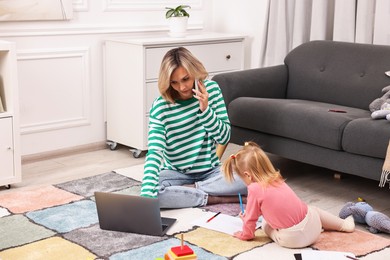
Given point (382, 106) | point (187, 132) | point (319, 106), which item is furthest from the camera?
point (319, 106)

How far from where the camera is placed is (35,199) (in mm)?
3312

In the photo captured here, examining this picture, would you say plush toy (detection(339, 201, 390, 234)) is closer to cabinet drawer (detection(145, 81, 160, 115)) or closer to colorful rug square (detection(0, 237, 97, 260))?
colorful rug square (detection(0, 237, 97, 260))

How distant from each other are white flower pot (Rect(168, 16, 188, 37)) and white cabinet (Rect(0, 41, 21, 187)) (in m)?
1.33

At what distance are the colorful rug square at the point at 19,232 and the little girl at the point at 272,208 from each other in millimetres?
819

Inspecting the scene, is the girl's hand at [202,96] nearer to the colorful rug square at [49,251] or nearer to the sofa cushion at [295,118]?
the sofa cushion at [295,118]

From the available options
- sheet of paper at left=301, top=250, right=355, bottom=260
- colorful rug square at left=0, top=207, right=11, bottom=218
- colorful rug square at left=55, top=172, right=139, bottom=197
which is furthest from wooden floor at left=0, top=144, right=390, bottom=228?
sheet of paper at left=301, top=250, right=355, bottom=260

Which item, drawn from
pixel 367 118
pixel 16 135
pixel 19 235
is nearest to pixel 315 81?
pixel 367 118

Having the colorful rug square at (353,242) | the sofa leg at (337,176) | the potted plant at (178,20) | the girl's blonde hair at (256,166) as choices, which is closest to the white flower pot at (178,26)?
the potted plant at (178,20)

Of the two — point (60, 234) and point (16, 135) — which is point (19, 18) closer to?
point (16, 135)

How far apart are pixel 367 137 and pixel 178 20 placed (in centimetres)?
175

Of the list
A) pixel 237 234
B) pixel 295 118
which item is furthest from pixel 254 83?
pixel 237 234

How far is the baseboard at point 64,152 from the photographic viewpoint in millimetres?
4145

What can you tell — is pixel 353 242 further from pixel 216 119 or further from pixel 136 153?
pixel 136 153

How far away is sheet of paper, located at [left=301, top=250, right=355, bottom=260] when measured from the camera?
255 centimetres
